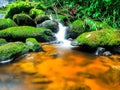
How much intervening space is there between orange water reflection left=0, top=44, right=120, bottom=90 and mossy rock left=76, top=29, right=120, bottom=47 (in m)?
0.37

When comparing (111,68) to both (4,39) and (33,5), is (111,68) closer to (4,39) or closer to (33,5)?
(4,39)

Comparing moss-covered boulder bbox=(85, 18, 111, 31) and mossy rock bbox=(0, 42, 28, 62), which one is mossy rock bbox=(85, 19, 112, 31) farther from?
mossy rock bbox=(0, 42, 28, 62)

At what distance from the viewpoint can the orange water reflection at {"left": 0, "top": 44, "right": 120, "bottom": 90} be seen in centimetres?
486

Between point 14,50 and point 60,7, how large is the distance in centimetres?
477

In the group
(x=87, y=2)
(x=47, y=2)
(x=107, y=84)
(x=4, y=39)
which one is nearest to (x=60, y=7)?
(x=47, y=2)

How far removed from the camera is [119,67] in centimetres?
588

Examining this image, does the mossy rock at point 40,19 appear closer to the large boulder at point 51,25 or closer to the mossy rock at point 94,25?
the large boulder at point 51,25

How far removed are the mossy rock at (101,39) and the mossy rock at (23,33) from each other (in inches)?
47.9

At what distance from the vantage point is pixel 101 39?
6.89 meters

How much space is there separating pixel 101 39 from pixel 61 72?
74.5 inches

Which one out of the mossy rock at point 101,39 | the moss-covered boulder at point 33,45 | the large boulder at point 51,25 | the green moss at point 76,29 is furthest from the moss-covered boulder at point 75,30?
the moss-covered boulder at point 33,45

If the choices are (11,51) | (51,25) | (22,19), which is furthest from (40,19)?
(11,51)

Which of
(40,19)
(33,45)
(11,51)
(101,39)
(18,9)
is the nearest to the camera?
(11,51)

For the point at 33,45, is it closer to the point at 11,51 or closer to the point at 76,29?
the point at 11,51
